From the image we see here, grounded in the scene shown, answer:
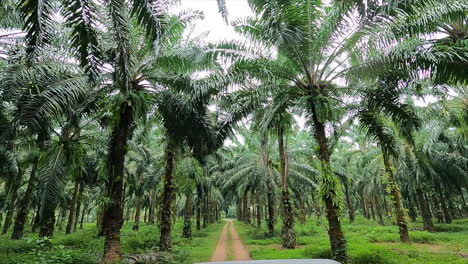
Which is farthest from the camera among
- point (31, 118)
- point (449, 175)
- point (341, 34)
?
point (449, 175)

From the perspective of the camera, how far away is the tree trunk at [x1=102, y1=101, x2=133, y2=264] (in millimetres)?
8312

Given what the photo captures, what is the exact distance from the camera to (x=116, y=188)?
8992 mm

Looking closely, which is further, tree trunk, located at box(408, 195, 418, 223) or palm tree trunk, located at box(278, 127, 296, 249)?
tree trunk, located at box(408, 195, 418, 223)

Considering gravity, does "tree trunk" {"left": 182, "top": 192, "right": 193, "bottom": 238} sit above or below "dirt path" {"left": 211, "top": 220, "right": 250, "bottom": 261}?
above

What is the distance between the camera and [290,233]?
14117 mm

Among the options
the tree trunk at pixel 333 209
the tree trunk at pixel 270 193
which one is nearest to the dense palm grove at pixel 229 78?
the tree trunk at pixel 333 209

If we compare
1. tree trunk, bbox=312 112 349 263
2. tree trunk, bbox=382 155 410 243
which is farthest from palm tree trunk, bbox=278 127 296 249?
tree trunk, bbox=382 155 410 243

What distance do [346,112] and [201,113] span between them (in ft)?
20.5

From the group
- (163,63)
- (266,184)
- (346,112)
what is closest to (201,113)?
(163,63)

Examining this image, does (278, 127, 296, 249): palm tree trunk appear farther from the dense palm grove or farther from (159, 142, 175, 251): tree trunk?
(159, 142, 175, 251): tree trunk

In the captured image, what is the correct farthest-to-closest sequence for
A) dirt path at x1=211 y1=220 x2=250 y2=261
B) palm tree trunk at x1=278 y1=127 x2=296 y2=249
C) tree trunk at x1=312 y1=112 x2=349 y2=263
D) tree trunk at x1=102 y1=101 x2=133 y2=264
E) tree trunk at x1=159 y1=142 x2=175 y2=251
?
palm tree trunk at x1=278 y1=127 x2=296 y2=249, tree trunk at x1=159 y1=142 x2=175 y2=251, dirt path at x1=211 y1=220 x2=250 y2=261, tree trunk at x1=312 y1=112 x2=349 y2=263, tree trunk at x1=102 y1=101 x2=133 y2=264

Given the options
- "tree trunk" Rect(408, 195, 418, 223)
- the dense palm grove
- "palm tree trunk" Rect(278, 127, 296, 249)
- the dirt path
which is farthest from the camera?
"tree trunk" Rect(408, 195, 418, 223)

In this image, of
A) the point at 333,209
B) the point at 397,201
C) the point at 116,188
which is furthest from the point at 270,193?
the point at 116,188

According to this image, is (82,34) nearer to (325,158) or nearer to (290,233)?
(325,158)
